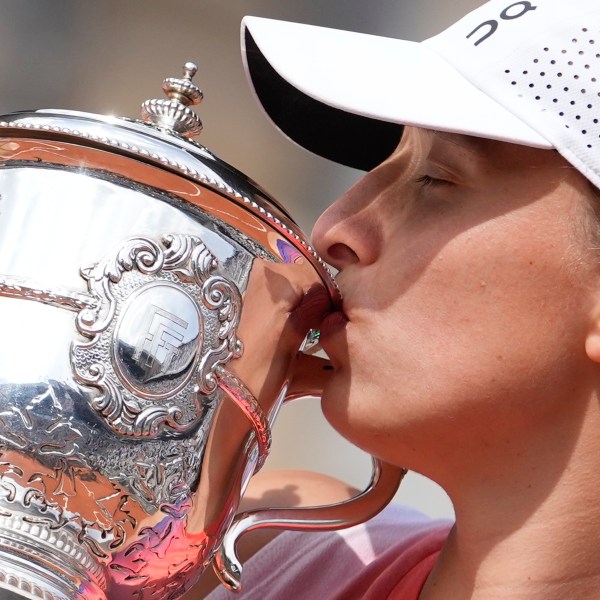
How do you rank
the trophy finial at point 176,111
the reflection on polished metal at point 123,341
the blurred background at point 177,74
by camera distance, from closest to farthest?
the reflection on polished metal at point 123,341, the trophy finial at point 176,111, the blurred background at point 177,74

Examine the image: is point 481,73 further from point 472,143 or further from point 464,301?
point 464,301

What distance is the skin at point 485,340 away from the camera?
675 mm

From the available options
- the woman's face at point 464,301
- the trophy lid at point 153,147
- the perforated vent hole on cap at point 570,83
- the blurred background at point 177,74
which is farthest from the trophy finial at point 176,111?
the blurred background at point 177,74

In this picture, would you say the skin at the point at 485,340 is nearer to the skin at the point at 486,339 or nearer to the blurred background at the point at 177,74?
the skin at the point at 486,339

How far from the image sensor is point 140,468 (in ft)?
1.93

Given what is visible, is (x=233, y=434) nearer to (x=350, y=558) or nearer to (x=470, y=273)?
(x=470, y=273)

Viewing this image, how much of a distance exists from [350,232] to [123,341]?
220 mm

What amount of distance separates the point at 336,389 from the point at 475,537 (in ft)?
0.61

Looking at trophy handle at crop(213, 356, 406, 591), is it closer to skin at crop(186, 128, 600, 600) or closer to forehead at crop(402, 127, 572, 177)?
skin at crop(186, 128, 600, 600)

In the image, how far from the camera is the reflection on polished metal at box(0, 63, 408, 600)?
1.87 feet

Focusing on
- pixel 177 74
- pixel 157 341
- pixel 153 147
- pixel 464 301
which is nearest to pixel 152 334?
pixel 157 341

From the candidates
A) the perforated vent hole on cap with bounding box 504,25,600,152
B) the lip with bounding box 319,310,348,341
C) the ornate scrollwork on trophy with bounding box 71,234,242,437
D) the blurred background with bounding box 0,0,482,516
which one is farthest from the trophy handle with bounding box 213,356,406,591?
the blurred background with bounding box 0,0,482,516

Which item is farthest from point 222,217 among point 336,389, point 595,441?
point 595,441

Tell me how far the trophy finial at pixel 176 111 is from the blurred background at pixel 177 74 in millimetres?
1646
